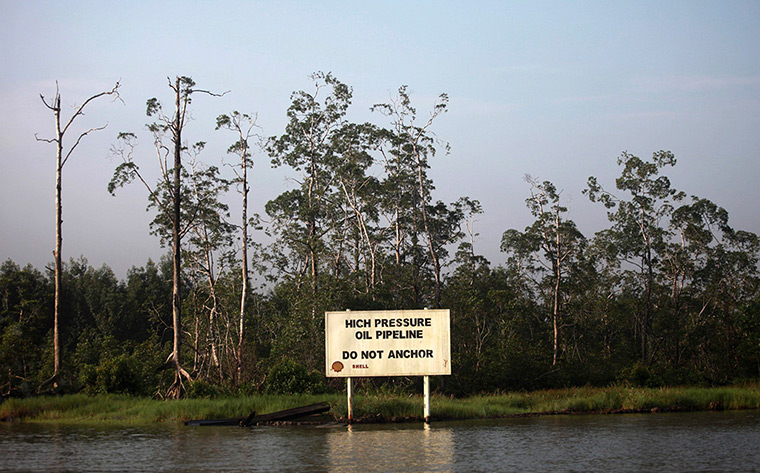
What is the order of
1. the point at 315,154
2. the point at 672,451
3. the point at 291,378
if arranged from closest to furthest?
1. the point at 672,451
2. the point at 291,378
3. the point at 315,154

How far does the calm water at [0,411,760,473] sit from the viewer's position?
14555 millimetres

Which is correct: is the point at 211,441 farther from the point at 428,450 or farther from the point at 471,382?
the point at 471,382

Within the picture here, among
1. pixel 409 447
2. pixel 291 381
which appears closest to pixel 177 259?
pixel 291 381

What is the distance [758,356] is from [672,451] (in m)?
34.8

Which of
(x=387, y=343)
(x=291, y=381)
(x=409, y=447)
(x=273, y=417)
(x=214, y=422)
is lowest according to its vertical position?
(x=214, y=422)

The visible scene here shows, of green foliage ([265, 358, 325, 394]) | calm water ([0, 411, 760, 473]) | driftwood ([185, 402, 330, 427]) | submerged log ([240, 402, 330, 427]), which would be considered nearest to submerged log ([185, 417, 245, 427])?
driftwood ([185, 402, 330, 427])

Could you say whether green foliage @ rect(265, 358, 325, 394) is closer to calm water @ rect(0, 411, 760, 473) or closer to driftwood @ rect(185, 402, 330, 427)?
driftwood @ rect(185, 402, 330, 427)

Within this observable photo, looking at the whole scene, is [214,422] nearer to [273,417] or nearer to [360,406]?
[273,417]

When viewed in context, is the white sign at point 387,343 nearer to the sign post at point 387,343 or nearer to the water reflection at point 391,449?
the sign post at point 387,343

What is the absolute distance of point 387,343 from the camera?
23.3 meters

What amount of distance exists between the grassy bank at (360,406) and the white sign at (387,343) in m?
2.10

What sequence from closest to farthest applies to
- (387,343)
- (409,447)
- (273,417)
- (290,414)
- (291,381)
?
(409,447)
(387,343)
(273,417)
(290,414)
(291,381)

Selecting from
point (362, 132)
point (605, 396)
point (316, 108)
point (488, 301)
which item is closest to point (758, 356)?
point (488, 301)

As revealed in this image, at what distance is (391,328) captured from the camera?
23.4 metres
